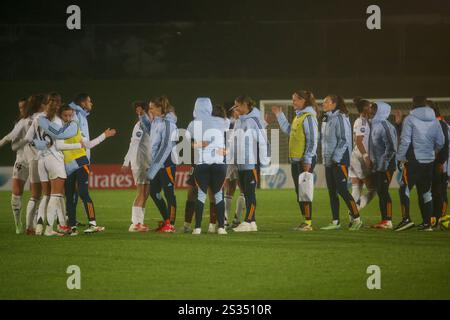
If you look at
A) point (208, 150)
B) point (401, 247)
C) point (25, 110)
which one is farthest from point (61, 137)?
point (401, 247)

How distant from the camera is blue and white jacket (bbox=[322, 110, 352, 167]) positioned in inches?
589

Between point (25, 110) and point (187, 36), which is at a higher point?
point (187, 36)

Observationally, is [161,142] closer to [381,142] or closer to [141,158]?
[141,158]

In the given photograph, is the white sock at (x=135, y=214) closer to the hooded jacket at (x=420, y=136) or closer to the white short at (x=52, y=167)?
the white short at (x=52, y=167)

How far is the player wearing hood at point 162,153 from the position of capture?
14648 mm

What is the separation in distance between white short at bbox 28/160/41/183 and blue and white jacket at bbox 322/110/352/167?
451cm

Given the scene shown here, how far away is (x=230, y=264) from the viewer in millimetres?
11156

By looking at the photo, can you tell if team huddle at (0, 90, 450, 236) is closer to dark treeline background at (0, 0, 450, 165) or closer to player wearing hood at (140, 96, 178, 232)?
player wearing hood at (140, 96, 178, 232)

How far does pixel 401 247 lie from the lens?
42.2ft

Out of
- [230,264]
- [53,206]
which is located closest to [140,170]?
[53,206]

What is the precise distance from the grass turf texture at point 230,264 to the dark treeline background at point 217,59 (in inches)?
666

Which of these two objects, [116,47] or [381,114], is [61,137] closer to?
[381,114]
